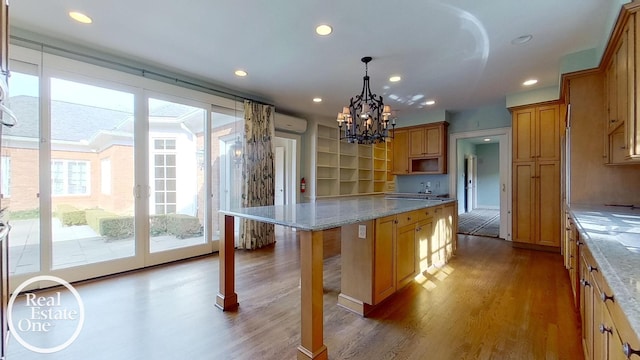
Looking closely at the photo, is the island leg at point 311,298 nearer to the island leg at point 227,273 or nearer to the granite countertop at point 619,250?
the island leg at point 227,273

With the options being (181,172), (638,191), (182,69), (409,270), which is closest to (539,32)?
(638,191)

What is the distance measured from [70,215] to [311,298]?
3107mm

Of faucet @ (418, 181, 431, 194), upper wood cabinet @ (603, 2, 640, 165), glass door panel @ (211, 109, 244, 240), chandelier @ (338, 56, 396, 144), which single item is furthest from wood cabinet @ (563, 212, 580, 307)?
glass door panel @ (211, 109, 244, 240)

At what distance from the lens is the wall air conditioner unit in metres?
5.24

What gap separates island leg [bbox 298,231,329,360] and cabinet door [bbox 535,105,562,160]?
458cm

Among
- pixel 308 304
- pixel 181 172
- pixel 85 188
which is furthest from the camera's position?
pixel 181 172

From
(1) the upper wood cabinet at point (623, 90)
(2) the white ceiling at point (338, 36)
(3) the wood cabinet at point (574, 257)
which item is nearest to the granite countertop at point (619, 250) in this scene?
(3) the wood cabinet at point (574, 257)

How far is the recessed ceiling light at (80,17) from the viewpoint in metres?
2.41

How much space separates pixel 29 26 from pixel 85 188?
169cm

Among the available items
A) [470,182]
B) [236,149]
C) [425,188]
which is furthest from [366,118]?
[470,182]

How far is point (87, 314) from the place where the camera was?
2.31 meters

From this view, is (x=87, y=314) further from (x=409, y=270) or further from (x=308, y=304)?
(x=409, y=270)

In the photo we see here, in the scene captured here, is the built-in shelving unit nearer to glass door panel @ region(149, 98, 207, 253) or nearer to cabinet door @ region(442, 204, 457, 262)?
glass door panel @ region(149, 98, 207, 253)

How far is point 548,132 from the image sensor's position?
434 cm
